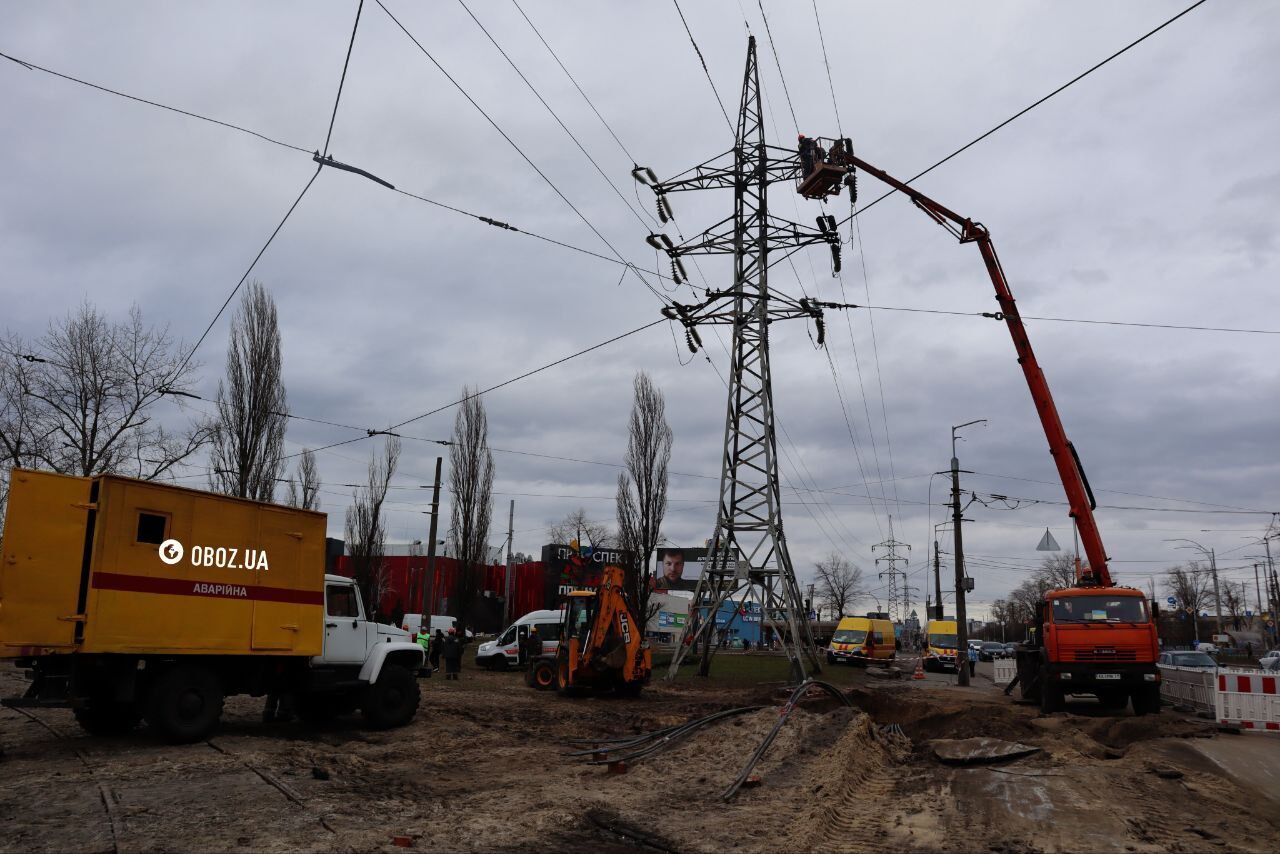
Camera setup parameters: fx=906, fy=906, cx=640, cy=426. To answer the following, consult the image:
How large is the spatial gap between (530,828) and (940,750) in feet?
20.8

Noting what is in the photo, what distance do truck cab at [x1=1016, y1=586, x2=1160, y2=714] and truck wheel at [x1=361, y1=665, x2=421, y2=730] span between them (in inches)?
487

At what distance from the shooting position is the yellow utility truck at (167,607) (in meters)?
11.0

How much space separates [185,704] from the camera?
1226 cm

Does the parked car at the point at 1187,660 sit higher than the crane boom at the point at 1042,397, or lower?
lower

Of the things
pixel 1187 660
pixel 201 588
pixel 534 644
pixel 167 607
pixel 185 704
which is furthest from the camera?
pixel 534 644

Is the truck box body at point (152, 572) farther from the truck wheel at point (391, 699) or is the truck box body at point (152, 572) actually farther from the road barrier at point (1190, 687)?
the road barrier at point (1190, 687)

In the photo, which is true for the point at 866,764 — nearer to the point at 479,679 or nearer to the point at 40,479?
the point at 40,479

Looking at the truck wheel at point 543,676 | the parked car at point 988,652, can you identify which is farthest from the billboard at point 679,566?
the truck wheel at point 543,676

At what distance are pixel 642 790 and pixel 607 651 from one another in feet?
39.5

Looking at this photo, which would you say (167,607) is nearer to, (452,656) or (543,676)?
(543,676)

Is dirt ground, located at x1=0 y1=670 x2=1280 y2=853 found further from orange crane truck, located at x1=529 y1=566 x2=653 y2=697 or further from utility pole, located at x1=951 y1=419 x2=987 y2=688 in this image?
utility pole, located at x1=951 y1=419 x2=987 y2=688

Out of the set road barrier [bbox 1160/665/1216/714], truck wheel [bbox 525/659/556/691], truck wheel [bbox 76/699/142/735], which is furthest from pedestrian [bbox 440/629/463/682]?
road barrier [bbox 1160/665/1216/714]

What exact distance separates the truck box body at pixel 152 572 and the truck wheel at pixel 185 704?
39 cm

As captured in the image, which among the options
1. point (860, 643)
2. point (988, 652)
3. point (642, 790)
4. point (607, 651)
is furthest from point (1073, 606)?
point (988, 652)
